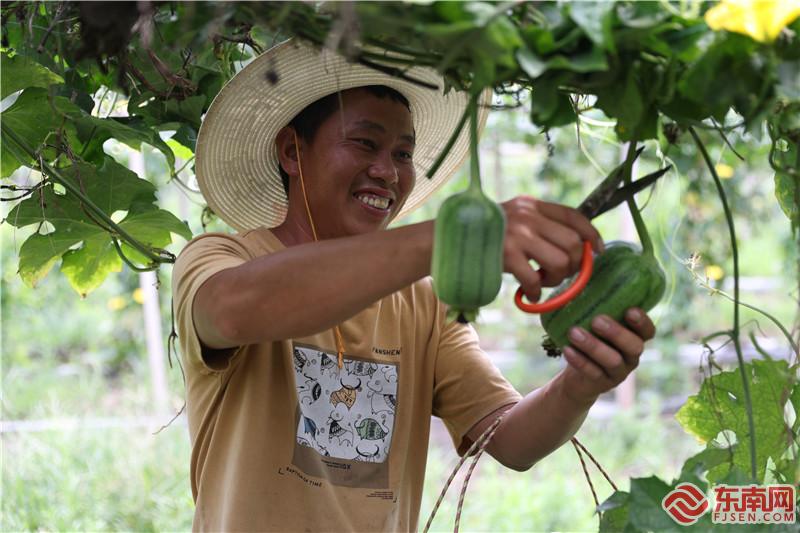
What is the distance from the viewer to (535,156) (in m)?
6.68

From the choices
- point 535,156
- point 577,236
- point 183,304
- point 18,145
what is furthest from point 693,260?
point 535,156

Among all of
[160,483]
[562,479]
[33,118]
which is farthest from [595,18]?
[562,479]

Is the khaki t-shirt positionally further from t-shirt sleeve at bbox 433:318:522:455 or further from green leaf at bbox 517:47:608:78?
green leaf at bbox 517:47:608:78

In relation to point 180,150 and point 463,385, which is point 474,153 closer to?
point 463,385

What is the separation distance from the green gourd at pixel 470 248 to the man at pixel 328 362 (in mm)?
401

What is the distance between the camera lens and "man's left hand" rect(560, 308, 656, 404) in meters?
1.00

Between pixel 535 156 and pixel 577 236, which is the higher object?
pixel 535 156

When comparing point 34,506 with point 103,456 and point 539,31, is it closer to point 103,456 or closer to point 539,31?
point 103,456

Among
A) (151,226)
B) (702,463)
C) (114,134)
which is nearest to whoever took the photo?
(702,463)

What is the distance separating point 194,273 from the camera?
125 centimetres

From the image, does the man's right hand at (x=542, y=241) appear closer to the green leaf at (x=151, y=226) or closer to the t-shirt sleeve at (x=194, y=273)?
the t-shirt sleeve at (x=194, y=273)

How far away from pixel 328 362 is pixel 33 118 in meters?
0.63

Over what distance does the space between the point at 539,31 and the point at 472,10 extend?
0.07m

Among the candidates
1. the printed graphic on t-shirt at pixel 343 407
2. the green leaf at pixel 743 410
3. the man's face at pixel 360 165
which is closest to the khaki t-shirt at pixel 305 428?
the printed graphic on t-shirt at pixel 343 407
